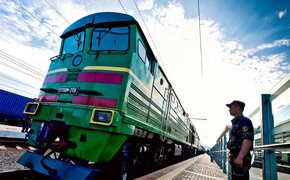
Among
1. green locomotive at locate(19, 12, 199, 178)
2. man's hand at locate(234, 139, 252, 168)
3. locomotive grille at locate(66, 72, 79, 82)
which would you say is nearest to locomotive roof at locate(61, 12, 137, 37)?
green locomotive at locate(19, 12, 199, 178)

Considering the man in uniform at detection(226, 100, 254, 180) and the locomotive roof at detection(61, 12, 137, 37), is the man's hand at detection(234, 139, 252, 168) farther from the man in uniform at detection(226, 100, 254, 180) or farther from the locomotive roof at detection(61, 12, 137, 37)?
the locomotive roof at detection(61, 12, 137, 37)

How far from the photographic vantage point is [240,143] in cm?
261

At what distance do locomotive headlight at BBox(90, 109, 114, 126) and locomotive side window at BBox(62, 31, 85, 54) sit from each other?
1918 mm

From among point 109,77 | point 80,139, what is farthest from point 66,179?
point 109,77

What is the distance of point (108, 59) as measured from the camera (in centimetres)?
355

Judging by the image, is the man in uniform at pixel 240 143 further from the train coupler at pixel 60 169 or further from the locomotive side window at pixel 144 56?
the locomotive side window at pixel 144 56

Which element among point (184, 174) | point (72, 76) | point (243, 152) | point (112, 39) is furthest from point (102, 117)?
point (184, 174)

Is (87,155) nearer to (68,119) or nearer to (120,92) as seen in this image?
(68,119)

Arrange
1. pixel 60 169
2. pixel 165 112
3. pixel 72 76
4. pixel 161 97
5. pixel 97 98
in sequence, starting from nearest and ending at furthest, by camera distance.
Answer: pixel 60 169, pixel 97 98, pixel 72 76, pixel 161 97, pixel 165 112

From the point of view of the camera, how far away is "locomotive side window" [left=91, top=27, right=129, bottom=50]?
12.4 ft

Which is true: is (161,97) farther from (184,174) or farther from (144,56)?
(184,174)

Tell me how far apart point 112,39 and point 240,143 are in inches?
133

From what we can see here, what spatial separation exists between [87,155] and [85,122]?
597mm

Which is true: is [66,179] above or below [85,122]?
below
